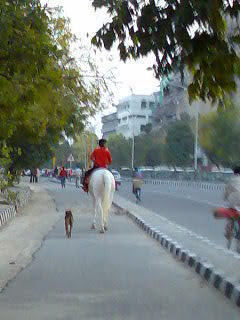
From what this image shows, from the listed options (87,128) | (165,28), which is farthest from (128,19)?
(87,128)

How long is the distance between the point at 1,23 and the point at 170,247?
19.2 ft

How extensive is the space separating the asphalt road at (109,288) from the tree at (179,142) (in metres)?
68.0

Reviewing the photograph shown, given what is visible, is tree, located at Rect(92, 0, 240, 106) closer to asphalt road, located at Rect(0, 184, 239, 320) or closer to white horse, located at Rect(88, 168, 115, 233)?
asphalt road, located at Rect(0, 184, 239, 320)

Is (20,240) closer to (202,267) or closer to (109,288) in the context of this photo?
(202,267)

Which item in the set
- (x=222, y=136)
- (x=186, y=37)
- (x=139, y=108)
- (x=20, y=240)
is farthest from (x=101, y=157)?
(x=139, y=108)

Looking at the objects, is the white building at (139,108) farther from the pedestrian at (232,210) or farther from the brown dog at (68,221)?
the pedestrian at (232,210)

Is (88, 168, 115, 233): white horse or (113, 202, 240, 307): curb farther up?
(88, 168, 115, 233): white horse

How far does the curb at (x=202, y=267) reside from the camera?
8360 millimetres

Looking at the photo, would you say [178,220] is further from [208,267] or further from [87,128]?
[208,267]

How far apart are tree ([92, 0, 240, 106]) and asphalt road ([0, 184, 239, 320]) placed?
2294 millimetres

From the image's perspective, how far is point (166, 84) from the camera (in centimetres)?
731

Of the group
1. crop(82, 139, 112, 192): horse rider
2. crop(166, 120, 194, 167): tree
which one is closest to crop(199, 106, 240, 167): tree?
crop(166, 120, 194, 167): tree

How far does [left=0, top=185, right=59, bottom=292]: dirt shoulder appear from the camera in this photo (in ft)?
35.1


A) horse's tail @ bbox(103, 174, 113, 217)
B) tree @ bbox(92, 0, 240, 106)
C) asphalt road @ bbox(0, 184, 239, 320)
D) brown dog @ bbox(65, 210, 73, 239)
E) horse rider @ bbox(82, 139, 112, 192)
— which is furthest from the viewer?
horse's tail @ bbox(103, 174, 113, 217)
